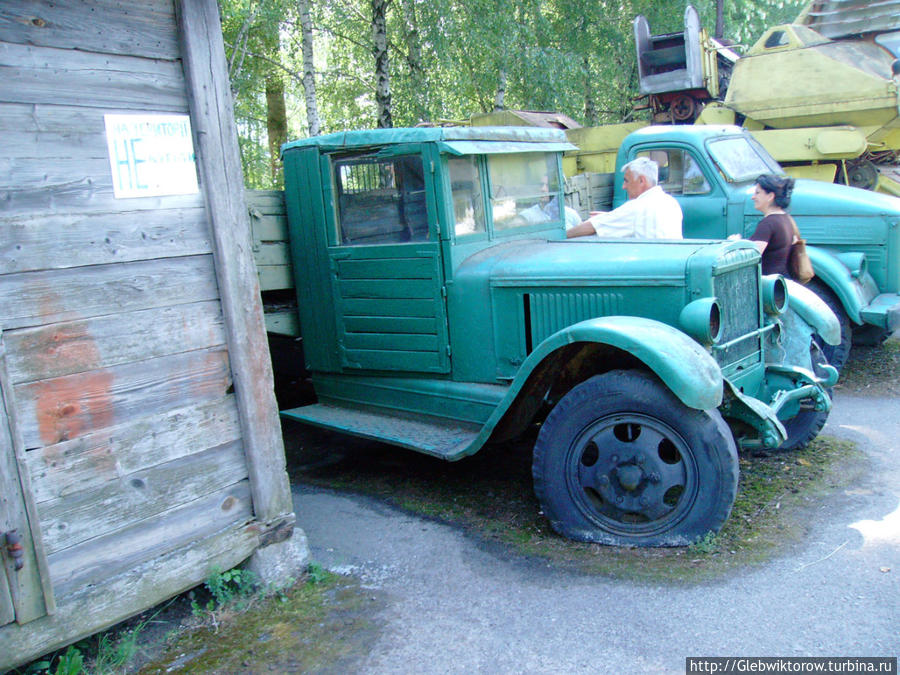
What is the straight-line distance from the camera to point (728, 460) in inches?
137

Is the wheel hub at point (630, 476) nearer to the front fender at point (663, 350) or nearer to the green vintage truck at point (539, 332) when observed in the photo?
the green vintage truck at point (539, 332)

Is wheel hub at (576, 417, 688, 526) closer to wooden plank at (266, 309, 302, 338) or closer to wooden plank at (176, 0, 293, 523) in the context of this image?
wooden plank at (176, 0, 293, 523)

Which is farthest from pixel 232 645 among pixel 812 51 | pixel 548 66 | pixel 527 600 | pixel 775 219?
pixel 548 66

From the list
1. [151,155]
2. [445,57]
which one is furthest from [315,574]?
[445,57]

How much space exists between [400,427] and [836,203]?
4.32 metres

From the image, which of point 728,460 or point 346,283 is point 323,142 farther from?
point 728,460

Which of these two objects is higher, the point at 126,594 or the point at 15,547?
the point at 15,547

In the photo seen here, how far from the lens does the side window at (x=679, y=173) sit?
689 centimetres

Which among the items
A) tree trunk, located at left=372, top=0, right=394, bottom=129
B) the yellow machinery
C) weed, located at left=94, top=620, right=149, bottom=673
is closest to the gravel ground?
weed, located at left=94, top=620, right=149, bottom=673

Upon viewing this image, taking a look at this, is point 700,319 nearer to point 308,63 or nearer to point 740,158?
point 740,158

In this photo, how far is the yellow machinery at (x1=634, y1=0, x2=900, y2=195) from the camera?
26.7 ft

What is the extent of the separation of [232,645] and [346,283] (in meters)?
2.38

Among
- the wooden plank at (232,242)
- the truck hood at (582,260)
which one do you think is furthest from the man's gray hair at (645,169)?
the wooden plank at (232,242)

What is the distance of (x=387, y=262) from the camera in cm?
468
